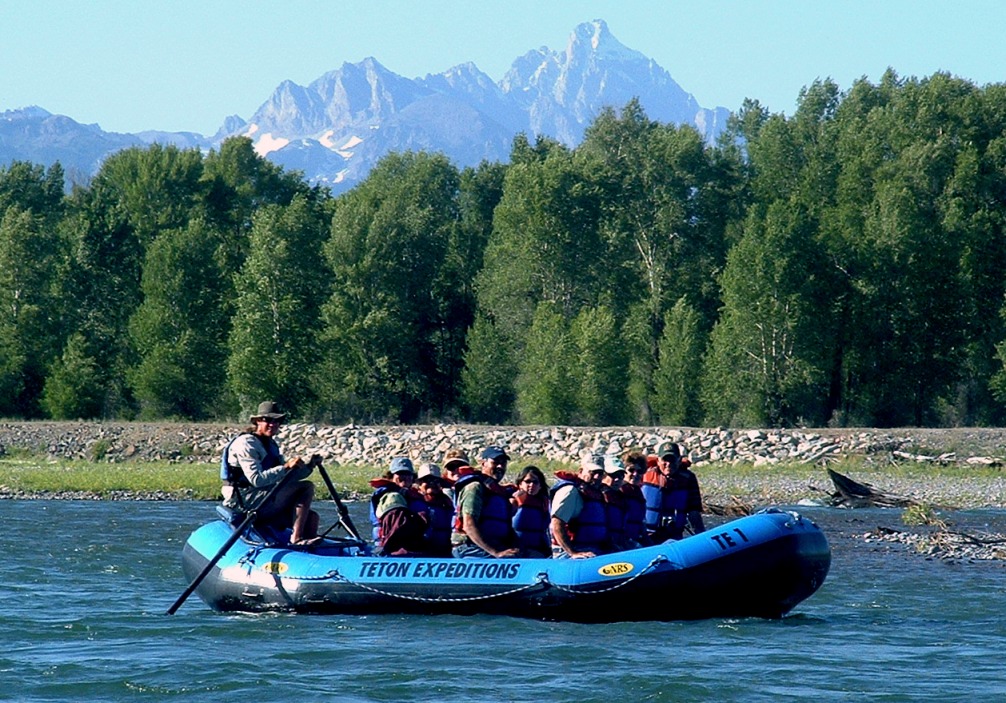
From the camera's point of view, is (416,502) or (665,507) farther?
(665,507)

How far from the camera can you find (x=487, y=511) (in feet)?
49.1

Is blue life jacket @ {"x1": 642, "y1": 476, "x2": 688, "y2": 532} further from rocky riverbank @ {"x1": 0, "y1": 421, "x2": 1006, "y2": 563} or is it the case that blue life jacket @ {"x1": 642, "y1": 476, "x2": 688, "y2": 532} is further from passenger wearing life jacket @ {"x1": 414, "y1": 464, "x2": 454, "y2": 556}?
rocky riverbank @ {"x1": 0, "y1": 421, "x2": 1006, "y2": 563}

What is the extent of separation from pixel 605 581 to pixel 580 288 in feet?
99.8

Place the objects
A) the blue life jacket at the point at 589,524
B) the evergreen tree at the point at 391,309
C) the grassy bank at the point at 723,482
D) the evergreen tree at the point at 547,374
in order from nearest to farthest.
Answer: the blue life jacket at the point at 589,524 < the grassy bank at the point at 723,482 < the evergreen tree at the point at 547,374 < the evergreen tree at the point at 391,309

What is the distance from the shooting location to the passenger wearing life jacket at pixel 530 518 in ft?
48.9

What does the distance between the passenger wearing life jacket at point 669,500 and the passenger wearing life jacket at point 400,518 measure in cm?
234

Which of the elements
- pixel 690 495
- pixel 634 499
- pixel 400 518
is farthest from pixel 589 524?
pixel 400 518

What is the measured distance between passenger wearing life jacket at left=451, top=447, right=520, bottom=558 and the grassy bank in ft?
34.2

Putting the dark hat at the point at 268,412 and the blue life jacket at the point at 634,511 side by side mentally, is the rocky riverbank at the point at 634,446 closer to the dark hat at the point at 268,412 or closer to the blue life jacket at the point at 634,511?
the blue life jacket at the point at 634,511

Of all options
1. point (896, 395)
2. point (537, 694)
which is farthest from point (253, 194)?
point (537, 694)

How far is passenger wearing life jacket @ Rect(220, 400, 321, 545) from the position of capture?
1495cm

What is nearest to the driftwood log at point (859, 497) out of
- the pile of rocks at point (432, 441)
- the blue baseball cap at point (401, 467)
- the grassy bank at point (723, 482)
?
the grassy bank at point (723, 482)

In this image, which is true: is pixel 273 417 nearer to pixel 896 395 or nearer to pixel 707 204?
pixel 896 395

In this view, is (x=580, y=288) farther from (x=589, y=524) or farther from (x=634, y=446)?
(x=589, y=524)
